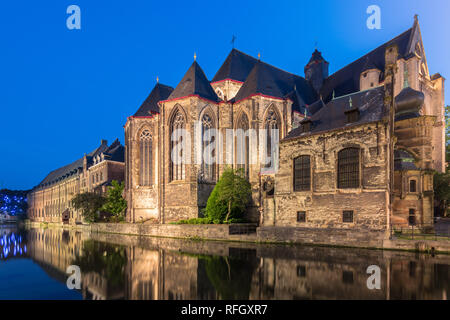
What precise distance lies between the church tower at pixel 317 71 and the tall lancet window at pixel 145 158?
26.0 m

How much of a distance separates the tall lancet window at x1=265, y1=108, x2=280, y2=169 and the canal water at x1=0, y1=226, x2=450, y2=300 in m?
16.0

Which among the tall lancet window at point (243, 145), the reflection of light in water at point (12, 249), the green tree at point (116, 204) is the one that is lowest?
the reflection of light in water at point (12, 249)

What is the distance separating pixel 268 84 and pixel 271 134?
6.10 metres

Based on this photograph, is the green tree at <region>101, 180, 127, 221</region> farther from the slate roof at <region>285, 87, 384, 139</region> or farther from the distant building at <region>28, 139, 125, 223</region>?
the slate roof at <region>285, 87, 384, 139</region>

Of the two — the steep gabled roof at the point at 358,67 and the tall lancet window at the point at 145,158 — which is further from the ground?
the steep gabled roof at the point at 358,67

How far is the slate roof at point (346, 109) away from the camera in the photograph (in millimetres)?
20328

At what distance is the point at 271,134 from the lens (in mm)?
32688

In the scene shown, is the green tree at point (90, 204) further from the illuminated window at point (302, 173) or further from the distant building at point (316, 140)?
the illuminated window at point (302, 173)

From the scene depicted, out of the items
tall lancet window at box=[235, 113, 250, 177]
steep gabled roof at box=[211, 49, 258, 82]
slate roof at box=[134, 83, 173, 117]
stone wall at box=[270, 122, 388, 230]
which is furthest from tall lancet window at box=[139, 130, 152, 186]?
stone wall at box=[270, 122, 388, 230]

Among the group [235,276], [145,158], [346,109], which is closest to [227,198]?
[346,109]

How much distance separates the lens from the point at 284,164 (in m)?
23.8

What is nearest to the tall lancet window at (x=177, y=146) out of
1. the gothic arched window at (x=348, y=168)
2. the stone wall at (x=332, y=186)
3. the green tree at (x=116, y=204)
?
the green tree at (x=116, y=204)

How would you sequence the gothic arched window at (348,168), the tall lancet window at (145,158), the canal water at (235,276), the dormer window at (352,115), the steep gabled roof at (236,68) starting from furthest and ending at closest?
the steep gabled roof at (236,68) → the tall lancet window at (145,158) → the dormer window at (352,115) → the gothic arched window at (348,168) → the canal water at (235,276)
